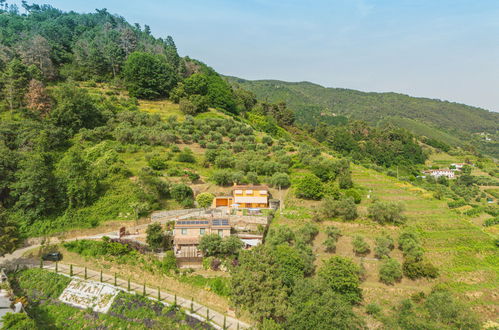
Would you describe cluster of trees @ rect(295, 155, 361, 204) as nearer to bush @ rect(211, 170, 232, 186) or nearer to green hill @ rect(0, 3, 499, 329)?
green hill @ rect(0, 3, 499, 329)

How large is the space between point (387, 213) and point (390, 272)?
23.9 feet

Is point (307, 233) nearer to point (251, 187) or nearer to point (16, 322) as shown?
point (251, 187)

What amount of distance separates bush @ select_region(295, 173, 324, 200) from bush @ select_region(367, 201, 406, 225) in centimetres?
540

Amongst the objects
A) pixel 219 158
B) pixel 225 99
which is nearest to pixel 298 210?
pixel 219 158

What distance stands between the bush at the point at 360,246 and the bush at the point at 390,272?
2.08 m

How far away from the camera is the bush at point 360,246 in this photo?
25.8 m

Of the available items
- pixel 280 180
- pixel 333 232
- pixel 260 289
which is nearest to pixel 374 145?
pixel 280 180

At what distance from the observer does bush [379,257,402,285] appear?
23.7m

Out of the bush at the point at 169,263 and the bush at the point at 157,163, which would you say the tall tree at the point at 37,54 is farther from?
the bush at the point at 169,263

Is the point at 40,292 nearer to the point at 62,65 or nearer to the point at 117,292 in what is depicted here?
the point at 117,292

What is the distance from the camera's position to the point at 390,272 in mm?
23719

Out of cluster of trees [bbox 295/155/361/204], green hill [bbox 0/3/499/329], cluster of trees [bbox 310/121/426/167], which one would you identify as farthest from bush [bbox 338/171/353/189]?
cluster of trees [bbox 310/121/426/167]

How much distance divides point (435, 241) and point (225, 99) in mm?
47723

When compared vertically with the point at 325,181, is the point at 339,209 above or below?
below
